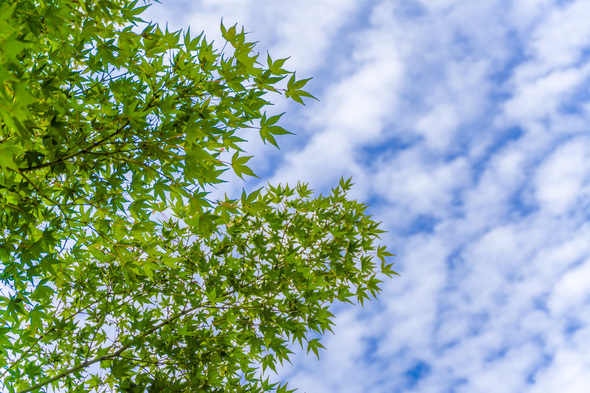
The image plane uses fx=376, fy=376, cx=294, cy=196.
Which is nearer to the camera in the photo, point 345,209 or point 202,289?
point 202,289

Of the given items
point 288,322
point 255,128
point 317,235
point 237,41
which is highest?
point 317,235

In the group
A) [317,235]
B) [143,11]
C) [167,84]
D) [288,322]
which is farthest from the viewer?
[317,235]

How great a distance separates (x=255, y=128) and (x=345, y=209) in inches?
110

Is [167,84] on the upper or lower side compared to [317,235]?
lower

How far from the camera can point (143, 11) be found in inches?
117

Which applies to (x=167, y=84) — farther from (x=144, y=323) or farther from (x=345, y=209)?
(x=345, y=209)

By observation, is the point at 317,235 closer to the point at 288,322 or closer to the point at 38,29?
the point at 288,322

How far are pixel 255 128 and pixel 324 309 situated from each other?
202 cm

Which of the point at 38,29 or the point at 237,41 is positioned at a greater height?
the point at 38,29

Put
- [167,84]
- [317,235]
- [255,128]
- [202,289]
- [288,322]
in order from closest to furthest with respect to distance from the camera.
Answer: [167,84] → [255,128] → [288,322] → [202,289] → [317,235]

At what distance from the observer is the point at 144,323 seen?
3.62 metres

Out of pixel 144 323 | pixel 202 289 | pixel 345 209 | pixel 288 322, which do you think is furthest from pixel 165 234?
pixel 345 209

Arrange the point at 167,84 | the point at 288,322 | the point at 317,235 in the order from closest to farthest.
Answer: the point at 167,84 < the point at 288,322 < the point at 317,235

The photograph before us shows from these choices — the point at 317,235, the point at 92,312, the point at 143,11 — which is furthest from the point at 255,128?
the point at 92,312
